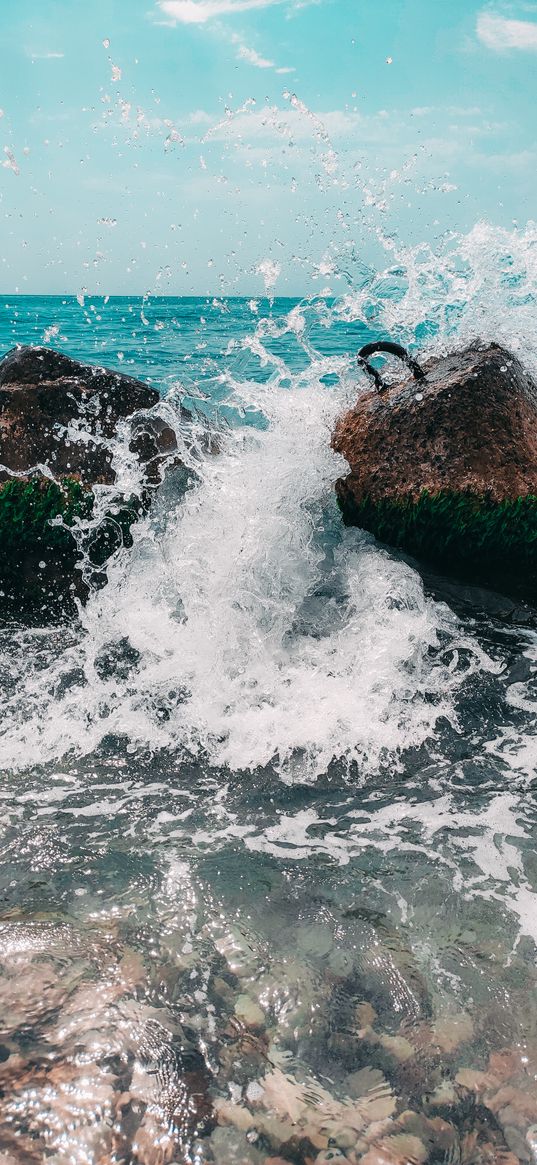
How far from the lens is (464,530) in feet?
21.3

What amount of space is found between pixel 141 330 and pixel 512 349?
113 feet

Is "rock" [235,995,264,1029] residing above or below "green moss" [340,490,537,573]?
below

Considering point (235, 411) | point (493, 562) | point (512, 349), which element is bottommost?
point (493, 562)

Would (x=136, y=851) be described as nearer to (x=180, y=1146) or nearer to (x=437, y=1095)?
(x=180, y=1146)

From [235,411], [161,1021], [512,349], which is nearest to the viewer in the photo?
[161,1021]

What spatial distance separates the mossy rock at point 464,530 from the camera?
6.40m

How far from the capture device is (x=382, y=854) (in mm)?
3760

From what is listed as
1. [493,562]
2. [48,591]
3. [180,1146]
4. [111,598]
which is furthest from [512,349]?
[180,1146]

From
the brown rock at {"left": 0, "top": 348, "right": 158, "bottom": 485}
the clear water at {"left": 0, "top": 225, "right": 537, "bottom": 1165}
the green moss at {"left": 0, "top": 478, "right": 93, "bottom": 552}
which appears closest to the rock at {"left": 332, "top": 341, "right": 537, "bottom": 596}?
the clear water at {"left": 0, "top": 225, "right": 537, "bottom": 1165}

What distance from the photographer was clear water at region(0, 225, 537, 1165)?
2535mm

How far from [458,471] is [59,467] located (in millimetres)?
3926

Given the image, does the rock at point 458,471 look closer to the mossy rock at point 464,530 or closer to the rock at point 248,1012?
the mossy rock at point 464,530

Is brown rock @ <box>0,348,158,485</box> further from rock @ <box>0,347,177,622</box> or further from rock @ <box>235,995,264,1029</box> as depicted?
rock @ <box>235,995,264,1029</box>

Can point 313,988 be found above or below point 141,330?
below
